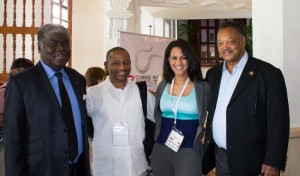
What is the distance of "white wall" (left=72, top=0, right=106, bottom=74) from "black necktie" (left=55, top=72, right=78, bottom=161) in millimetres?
4153

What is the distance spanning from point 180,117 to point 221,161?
364 millimetres

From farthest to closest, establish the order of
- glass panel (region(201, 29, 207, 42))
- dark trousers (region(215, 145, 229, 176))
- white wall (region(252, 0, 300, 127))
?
glass panel (region(201, 29, 207, 42)), white wall (region(252, 0, 300, 127)), dark trousers (region(215, 145, 229, 176))

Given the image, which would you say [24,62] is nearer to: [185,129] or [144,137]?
[144,137]

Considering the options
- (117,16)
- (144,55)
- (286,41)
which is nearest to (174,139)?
(286,41)

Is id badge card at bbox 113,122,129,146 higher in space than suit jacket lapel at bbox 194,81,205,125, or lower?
lower

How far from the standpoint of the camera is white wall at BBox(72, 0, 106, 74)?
5.78 m

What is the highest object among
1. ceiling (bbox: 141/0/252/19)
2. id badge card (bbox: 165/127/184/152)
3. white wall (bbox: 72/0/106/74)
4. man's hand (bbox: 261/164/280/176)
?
ceiling (bbox: 141/0/252/19)

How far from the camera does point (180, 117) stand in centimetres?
205

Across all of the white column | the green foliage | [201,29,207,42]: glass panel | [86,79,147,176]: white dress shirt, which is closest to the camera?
[86,79,147,176]: white dress shirt

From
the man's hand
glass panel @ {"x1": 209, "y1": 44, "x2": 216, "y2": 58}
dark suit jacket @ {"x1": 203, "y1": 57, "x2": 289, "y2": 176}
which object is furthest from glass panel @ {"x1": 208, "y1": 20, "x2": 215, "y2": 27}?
the man's hand

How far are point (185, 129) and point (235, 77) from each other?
44cm

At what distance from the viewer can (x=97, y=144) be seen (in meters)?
2.11

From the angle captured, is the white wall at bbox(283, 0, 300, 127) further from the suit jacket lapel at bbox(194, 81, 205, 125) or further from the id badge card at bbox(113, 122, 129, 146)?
the id badge card at bbox(113, 122, 129, 146)

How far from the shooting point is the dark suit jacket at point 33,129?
4.86 feet
